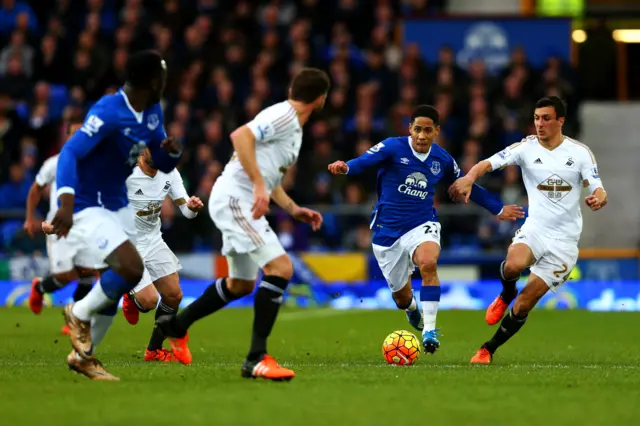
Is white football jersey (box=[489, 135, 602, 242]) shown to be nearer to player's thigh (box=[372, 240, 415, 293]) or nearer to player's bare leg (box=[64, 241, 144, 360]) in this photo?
player's thigh (box=[372, 240, 415, 293])

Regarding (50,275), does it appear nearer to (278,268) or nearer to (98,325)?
(98,325)

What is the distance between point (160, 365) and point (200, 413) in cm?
306

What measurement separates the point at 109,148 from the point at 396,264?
167 inches

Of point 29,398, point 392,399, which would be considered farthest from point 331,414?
point 29,398

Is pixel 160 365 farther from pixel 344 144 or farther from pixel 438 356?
pixel 344 144

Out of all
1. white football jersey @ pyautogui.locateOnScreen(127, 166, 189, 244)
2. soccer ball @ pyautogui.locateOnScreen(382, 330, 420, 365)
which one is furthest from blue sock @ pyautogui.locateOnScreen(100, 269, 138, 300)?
soccer ball @ pyautogui.locateOnScreen(382, 330, 420, 365)

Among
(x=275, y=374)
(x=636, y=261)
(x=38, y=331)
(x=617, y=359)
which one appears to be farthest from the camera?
(x=636, y=261)

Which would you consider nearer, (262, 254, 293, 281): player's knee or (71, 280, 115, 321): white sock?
(71, 280, 115, 321): white sock

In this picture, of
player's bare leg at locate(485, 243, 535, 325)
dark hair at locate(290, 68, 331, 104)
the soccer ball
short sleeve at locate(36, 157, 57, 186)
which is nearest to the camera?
dark hair at locate(290, 68, 331, 104)

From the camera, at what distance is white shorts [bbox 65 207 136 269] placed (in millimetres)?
8883

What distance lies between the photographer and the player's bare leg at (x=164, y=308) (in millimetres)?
11516

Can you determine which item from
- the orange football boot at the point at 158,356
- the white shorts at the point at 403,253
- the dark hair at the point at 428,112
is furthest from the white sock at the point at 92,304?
the dark hair at the point at 428,112

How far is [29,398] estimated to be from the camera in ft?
26.8

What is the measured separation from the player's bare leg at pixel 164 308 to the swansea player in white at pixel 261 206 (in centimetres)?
217
